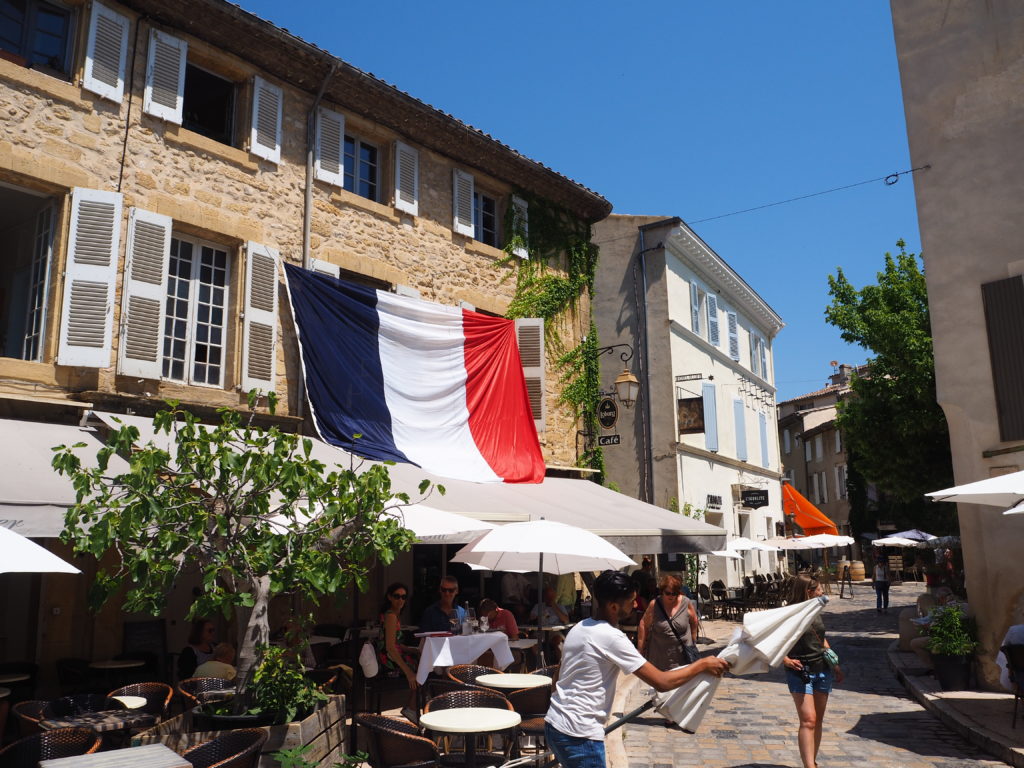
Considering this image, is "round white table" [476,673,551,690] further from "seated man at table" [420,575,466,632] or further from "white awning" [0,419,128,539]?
"white awning" [0,419,128,539]

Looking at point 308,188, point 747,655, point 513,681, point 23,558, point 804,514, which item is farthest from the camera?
point 804,514

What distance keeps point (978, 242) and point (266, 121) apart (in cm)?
918

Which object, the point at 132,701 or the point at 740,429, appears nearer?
the point at 132,701

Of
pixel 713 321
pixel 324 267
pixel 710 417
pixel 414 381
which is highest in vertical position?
pixel 713 321

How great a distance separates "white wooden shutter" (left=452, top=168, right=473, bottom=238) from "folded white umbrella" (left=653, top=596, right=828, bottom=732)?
390 inches

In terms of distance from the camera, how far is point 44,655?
8.66m

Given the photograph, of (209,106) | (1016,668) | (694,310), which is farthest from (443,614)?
(694,310)

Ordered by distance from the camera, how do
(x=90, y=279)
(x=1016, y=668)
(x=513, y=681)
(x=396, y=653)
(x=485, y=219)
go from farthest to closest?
(x=485, y=219) < (x=90, y=279) < (x=396, y=653) < (x=1016, y=668) < (x=513, y=681)

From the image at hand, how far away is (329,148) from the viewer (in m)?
12.1

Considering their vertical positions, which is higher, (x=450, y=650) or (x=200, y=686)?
(x=450, y=650)

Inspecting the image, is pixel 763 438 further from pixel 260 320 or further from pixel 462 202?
pixel 260 320

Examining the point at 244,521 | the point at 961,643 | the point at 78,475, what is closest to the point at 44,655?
the point at 244,521

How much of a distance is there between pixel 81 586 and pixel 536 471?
6.66 meters

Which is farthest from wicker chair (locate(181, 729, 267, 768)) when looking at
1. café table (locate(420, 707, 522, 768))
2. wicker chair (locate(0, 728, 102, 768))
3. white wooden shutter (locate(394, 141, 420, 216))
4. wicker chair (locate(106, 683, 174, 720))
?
white wooden shutter (locate(394, 141, 420, 216))
